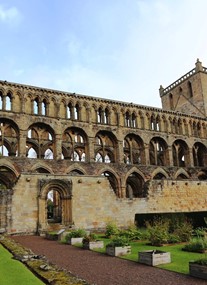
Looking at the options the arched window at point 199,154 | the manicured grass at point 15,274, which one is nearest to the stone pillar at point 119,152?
the arched window at point 199,154

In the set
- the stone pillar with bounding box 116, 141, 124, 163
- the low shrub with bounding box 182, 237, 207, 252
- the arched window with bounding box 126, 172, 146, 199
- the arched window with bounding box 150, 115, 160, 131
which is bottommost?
the low shrub with bounding box 182, 237, 207, 252

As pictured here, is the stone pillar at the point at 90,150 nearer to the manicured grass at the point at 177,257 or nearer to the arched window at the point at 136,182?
the arched window at the point at 136,182

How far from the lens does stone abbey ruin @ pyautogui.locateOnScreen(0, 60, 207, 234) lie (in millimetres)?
21438

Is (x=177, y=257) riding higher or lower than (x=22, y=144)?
lower

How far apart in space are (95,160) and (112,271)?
2981cm

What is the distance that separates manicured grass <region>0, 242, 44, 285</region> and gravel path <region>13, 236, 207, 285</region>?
4.65ft

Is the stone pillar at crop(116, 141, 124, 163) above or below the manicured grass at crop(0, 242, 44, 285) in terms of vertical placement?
above

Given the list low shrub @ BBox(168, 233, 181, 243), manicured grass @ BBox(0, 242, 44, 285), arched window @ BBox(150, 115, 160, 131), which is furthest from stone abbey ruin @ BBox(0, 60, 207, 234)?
manicured grass @ BBox(0, 242, 44, 285)

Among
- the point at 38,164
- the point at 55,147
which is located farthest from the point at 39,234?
the point at 55,147

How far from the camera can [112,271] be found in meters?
8.85

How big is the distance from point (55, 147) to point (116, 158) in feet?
27.0

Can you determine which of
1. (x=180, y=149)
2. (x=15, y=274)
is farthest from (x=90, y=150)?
(x=15, y=274)

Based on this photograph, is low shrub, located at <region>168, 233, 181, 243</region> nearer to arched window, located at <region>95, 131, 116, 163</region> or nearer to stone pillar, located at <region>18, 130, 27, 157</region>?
stone pillar, located at <region>18, 130, 27, 157</region>

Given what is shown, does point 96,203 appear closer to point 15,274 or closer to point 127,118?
point 15,274
